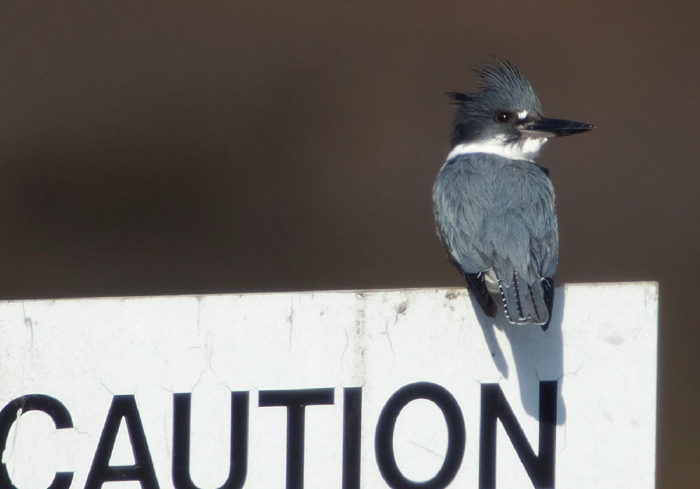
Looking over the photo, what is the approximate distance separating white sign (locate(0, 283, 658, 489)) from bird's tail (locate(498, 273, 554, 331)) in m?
0.03

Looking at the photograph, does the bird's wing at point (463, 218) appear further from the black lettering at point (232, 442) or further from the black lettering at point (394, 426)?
the black lettering at point (232, 442)

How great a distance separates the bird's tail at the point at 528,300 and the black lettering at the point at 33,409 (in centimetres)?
90

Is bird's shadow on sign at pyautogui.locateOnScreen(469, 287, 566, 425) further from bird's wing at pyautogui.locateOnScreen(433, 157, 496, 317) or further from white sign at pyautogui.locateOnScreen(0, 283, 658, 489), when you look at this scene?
bird's wing at pyautogui.locateOnScreen(433, 157, 496, 317)

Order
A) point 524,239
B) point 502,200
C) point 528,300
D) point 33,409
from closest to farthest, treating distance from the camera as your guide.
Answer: point 33,409, point 528,300, point 524,239, point 502,200

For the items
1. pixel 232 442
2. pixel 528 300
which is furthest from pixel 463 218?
pixel 232 442

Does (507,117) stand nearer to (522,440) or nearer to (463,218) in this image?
(463,218)

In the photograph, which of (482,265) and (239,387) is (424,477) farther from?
(482,265)

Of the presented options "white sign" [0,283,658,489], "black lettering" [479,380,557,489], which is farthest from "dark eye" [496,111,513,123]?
"black lettering" [479,380,557,489]

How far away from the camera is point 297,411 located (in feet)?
7.30

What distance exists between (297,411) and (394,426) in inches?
7.6

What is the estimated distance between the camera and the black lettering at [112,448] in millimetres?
2164

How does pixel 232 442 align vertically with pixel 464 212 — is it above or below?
below

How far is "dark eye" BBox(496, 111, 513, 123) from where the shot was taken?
3691mm

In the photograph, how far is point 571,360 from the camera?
229cm
